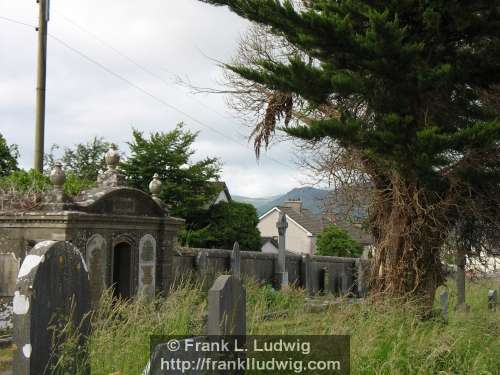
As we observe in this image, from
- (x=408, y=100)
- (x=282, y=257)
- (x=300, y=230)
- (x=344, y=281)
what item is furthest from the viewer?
(x=300, y=230)

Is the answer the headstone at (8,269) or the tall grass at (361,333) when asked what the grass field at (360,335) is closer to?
the tall grass at (361,333)

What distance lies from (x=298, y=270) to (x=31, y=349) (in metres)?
21.8

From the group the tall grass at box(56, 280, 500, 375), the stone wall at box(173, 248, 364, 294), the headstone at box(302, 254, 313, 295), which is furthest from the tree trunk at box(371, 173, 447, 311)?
the headstone at box(302, 254, 313, 295)

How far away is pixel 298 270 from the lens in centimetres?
2578

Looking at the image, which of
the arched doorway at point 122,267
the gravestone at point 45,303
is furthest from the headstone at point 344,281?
the gravestone at point 45,303

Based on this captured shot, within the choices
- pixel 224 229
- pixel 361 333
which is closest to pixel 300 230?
pixel 224 229

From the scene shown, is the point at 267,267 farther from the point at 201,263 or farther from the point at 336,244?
the point at 336,244

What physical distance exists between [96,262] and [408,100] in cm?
787

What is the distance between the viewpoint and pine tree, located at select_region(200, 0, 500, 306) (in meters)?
7.38

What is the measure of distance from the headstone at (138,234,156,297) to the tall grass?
7.37 meters

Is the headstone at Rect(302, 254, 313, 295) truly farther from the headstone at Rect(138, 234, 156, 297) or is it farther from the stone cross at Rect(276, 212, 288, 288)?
the headstone at Rect(138, 234, 156, 297)

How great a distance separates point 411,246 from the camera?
29.4ft

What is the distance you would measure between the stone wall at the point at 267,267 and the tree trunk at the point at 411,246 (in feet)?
11.0

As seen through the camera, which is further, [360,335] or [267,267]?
[267,267]
